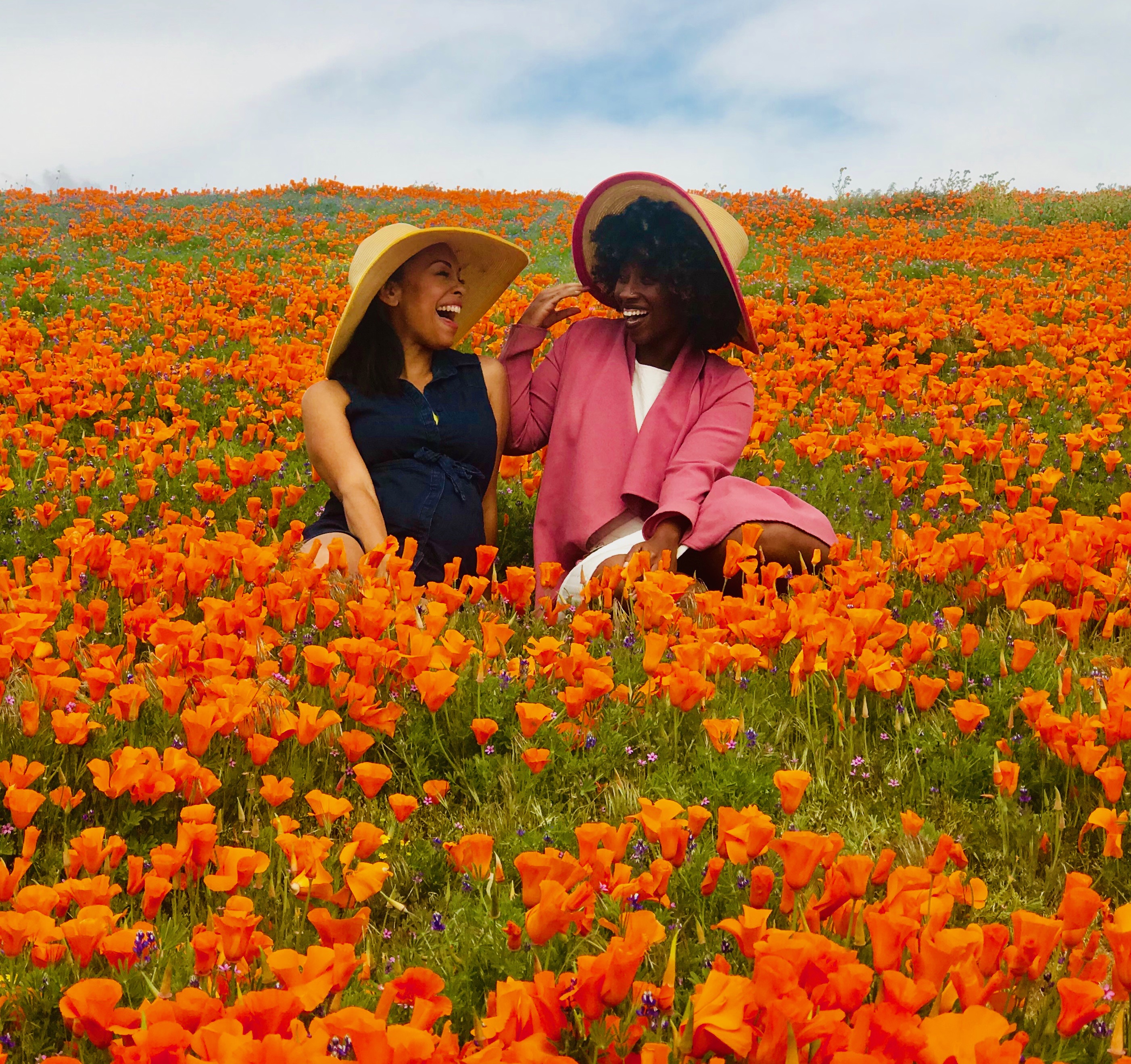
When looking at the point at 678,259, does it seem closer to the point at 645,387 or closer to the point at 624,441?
the point at 645,387

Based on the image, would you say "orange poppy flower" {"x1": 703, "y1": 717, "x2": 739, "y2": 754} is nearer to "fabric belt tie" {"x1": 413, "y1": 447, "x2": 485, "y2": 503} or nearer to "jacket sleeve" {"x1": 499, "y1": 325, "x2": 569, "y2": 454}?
"fabric belt tie" {"x1": 413, "y1": 447, "x2": 485, "y2": 503}

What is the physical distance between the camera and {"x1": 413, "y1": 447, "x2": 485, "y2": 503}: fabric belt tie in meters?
5.32

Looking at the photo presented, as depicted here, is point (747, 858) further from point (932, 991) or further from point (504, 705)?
point (504, 705)

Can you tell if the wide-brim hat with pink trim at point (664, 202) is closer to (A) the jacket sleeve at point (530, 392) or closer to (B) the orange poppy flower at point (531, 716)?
(A) the jacket sleeve at point (530, 392)

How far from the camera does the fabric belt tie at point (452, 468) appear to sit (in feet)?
17.4

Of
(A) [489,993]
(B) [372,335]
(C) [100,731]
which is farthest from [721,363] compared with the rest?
(A) [489,993]

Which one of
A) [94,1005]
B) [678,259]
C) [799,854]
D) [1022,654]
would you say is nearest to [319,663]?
[94,1005]

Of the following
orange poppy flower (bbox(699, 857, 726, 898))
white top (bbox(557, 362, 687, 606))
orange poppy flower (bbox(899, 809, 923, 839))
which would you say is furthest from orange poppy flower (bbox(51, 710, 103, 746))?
white top (bbox(557, 362, 687, 606))

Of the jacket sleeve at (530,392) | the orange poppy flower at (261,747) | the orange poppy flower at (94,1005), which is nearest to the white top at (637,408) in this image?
the jacket sleeve at (530,392)

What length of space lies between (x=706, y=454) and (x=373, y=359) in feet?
5.84

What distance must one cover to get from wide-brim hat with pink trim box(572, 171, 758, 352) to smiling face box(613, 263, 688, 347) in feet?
1.02

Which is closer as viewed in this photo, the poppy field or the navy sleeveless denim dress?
the poppy field

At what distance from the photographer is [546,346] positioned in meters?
10.1

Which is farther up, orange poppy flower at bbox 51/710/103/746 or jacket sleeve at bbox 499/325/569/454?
jacket sleeve at bbox 499/325/569/454
